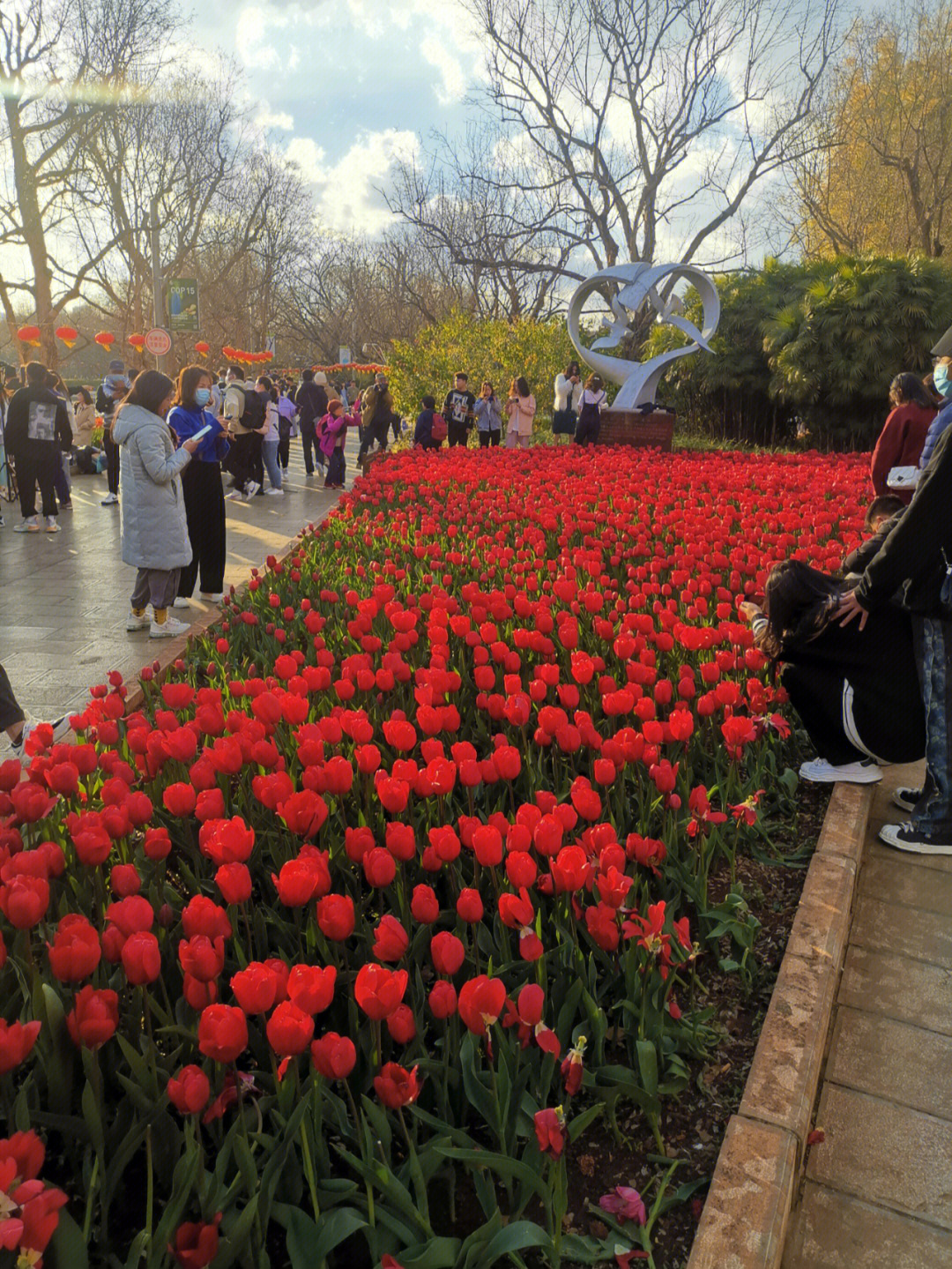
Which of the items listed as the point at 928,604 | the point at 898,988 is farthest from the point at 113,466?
the point at 898,988

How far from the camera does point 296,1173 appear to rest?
58.4 inches

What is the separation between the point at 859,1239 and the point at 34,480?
420 inches

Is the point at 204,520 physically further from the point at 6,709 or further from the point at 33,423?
the point at 33,423

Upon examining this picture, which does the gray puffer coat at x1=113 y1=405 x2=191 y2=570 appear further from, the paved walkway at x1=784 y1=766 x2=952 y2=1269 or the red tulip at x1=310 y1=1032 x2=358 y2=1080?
the red tulip at x1=310 y1=1032 x2=358 y2=1080

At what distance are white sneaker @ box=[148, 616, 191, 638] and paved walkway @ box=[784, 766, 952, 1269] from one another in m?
4.57

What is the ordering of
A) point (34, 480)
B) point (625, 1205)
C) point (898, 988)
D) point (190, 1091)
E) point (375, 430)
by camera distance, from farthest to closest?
point (375, 430), point (34, 480), point (898, 988), point (625, 1205), point (190, 1091)

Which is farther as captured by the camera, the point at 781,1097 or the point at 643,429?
the point at 643,429

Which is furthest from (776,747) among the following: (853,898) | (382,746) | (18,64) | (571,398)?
(18,64)

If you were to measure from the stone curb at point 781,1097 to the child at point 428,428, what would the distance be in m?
13.5

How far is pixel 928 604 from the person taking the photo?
3.03 m

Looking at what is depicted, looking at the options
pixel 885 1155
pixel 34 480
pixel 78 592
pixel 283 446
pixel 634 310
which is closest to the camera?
pixel 885 1155

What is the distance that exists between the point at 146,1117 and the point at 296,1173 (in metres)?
0.25

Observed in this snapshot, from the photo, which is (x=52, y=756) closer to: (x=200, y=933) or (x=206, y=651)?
(x=200, y=933)

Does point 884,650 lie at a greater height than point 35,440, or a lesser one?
lesser
